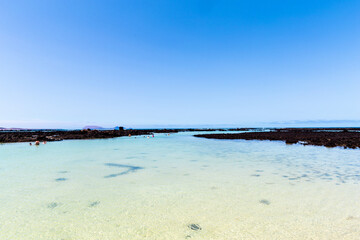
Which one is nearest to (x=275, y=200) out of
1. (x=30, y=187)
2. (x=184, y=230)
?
(x=184, y=230)

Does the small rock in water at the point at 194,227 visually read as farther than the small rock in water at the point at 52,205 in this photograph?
No

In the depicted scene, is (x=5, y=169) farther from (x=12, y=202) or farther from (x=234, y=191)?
(x=234, y=191)

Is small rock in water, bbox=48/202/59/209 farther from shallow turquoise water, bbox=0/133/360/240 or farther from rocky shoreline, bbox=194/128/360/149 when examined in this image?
rocky shoreline, bbox=194/128/360/149

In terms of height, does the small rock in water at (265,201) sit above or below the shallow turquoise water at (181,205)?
below

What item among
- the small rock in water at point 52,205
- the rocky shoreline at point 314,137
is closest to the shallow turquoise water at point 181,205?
the small rock in water at point 52,205

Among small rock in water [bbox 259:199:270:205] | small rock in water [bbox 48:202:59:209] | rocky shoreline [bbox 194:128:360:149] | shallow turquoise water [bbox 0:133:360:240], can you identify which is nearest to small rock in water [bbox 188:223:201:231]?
shallow turquoise water [bbox 0:133:360:240]

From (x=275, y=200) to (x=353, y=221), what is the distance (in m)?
2.03

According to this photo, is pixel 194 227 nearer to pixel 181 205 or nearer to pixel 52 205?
pixel 181 205

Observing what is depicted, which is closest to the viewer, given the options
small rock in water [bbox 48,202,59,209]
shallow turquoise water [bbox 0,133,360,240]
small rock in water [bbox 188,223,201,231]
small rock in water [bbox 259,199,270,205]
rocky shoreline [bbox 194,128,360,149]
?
shallow turquoise water [bbox 0,133,360,240]

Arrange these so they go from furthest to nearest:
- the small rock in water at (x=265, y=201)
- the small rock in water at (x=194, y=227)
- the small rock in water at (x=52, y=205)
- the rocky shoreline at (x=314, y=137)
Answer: the rocky shoreline at (x=314, y=137) → the small rock in water at (x=265, y=201) → the small rock in water at (x=52, y=205) → the small rock in water at (x=194, y=227)

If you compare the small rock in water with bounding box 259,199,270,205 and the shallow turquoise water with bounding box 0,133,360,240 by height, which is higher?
the shallow turquoise water with bounding box 0,133,360,240

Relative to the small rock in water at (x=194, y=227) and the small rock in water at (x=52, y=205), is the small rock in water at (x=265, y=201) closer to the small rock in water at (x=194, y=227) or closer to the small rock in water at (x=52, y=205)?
the small rock in water at (x=194, y=227)

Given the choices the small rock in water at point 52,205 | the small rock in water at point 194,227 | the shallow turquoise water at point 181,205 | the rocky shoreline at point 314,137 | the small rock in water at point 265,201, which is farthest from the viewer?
the rocky shoreline at point 314,137

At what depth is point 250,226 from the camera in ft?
15.9
